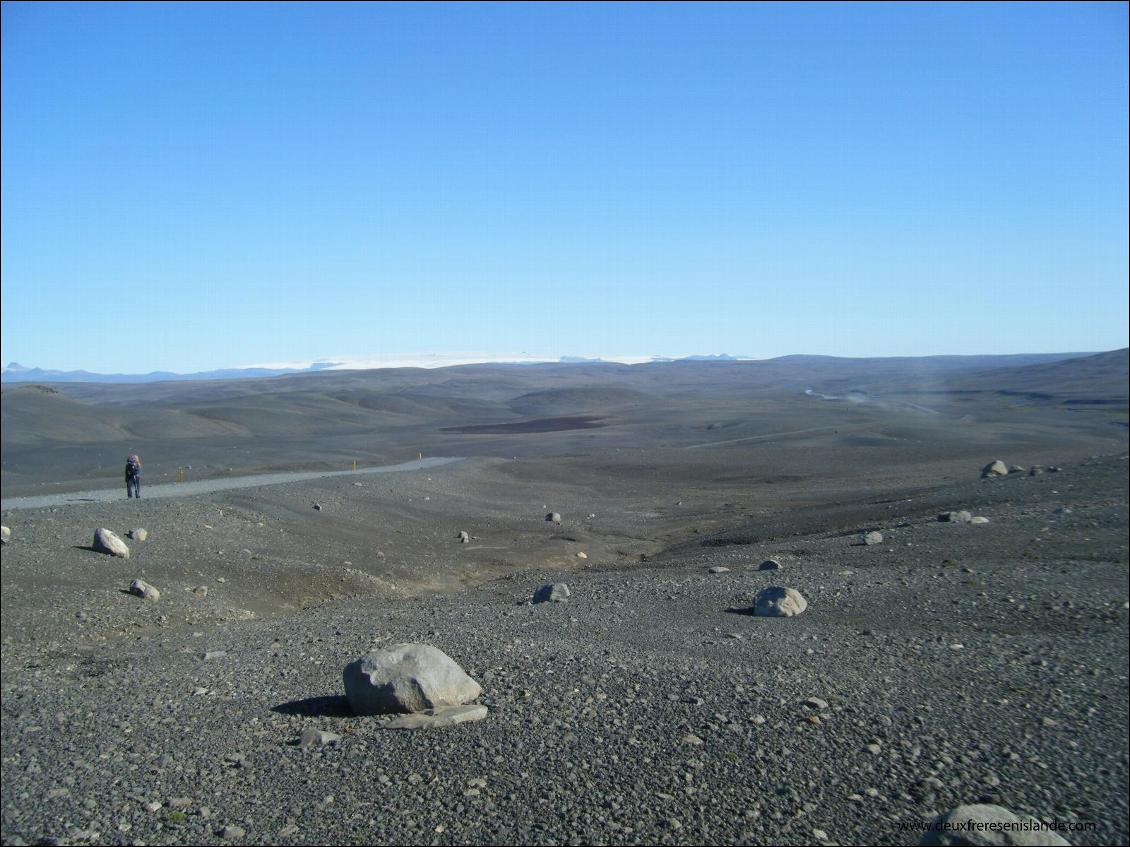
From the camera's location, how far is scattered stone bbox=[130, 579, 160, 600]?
13.6 m

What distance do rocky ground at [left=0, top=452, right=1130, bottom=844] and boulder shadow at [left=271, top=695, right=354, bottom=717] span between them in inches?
1.0

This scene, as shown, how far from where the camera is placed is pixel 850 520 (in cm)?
1950

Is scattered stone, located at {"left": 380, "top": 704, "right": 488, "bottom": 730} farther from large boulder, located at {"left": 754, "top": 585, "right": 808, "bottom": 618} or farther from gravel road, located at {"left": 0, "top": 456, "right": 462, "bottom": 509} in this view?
gravel road, located at {"left": 0, "top": 456, "right": 462, "bottom": 509}

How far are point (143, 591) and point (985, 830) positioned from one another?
12457mm

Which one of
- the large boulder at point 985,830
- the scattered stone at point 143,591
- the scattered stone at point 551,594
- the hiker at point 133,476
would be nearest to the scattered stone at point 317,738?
the large boulder at point 985,830

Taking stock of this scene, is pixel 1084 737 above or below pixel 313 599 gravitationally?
above

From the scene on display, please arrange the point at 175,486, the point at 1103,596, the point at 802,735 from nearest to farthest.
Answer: the point at 802,735 → the point at 1103,596 → the point at 175,486

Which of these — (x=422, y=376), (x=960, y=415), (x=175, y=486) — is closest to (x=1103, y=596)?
(x=175, y=486)

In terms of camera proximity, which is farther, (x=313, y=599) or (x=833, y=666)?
(x=313, y=599)

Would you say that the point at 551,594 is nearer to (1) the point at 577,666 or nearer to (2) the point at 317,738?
(1) the point at 577,666

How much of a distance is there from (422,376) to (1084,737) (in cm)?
17434

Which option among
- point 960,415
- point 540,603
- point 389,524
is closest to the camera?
point 540,603

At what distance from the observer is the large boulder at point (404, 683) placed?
698 centimetres

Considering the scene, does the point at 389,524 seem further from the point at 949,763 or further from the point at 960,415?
the point at 960,415
